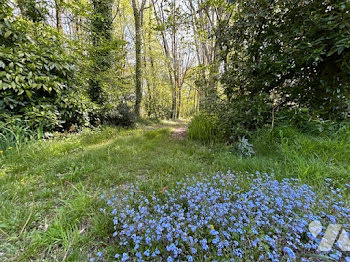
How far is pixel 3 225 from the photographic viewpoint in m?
1.00

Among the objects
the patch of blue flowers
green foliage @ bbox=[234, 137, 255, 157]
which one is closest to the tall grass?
the patch of blue flowers

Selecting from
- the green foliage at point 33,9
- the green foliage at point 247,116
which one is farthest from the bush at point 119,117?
the green foliage at point 247,116

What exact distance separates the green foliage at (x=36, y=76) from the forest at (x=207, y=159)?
2cm

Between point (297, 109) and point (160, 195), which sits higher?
point (297, 109)

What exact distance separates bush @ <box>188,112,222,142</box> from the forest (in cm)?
3

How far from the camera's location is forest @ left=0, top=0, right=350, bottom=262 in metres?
0.85

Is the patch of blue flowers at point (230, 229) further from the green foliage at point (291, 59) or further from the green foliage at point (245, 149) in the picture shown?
the green foliage at point (291, 59)

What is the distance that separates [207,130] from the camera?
321 cm

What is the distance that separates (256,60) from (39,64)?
4049 mm

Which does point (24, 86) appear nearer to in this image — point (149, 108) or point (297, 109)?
point (297, 109)

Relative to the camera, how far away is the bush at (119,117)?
4.67m

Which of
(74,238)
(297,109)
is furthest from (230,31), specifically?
(74,238)

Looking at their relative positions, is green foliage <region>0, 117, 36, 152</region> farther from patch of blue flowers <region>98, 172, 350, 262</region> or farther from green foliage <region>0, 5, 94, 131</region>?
patch of blue flowers <region>98, 172, 350, 262</region>

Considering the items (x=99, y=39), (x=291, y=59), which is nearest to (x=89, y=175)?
(x=291, y=59)
